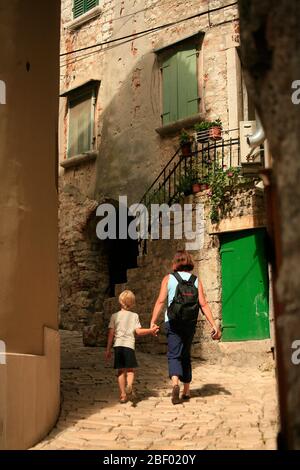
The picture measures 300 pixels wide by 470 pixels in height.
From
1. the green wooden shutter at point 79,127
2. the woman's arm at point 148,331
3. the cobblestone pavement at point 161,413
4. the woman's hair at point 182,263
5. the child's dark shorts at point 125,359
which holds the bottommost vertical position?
the cobblestone pavement at point 161,413

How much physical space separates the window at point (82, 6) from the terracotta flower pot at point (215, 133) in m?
5.64

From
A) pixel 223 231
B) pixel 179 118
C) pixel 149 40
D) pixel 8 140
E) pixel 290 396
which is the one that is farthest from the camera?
pixel 149 40

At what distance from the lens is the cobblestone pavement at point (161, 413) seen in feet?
17.1

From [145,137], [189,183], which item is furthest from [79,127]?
[189,183]

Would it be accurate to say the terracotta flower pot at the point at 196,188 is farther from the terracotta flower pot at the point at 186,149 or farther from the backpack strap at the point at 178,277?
the backpack strap at the point at 178,277

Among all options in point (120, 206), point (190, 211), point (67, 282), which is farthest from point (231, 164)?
point (67, 282)

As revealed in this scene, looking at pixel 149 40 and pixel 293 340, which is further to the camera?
pixel 149 40

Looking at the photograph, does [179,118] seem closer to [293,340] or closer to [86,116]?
[86,116]

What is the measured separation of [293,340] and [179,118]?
1057 cm

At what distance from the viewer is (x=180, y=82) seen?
42.4ft

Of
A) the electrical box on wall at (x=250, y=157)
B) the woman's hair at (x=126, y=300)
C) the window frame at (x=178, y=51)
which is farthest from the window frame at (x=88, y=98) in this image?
the woman's hair at (x=126, y=300)

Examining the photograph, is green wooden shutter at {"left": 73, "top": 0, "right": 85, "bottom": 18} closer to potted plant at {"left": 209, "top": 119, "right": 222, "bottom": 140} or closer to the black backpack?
potted plant at {"left": 209, "top": 119, "right": 222, "bottom": 140}

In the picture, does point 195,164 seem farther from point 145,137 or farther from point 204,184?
point 145,137

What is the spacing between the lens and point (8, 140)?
18.5ft
